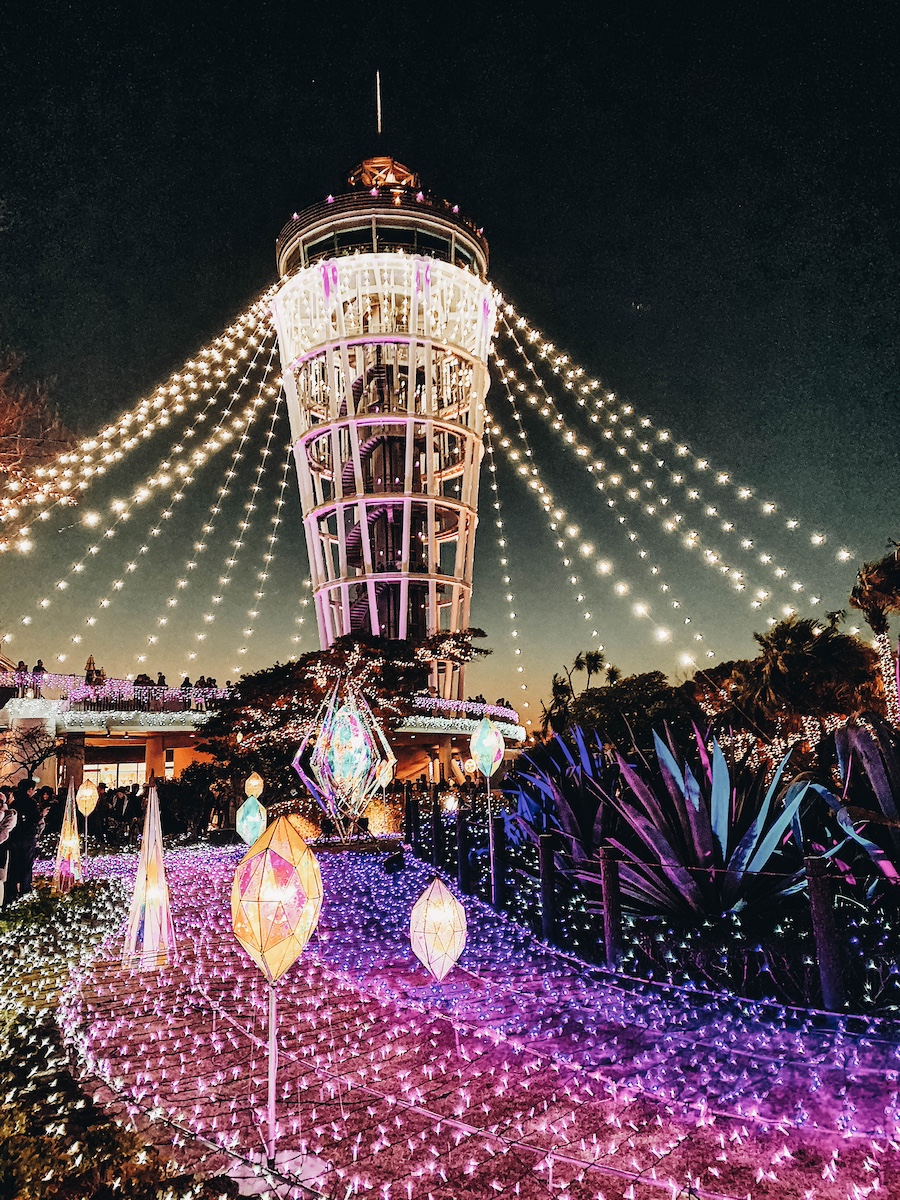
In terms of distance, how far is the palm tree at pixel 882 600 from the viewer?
74.6ft

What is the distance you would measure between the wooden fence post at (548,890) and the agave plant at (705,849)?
430mm

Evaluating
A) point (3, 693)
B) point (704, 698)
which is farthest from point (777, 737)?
point (3, 693)

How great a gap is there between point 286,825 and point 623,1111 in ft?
7.56

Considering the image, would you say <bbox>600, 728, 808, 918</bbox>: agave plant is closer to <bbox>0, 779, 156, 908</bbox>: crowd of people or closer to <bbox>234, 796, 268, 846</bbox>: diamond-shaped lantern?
<bbox>0, 779, 156, 908</bbox>: crowd of people

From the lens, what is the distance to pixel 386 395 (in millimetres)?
38500

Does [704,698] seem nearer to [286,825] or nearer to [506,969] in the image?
[506,969]

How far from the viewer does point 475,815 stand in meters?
15.6

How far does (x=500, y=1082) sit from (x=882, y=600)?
2383 centimetres

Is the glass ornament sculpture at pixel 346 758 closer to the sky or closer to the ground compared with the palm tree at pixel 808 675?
closer to the ground

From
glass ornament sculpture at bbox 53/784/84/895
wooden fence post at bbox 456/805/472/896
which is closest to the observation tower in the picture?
glass ornament sculpture at bbox 53/784/84/895

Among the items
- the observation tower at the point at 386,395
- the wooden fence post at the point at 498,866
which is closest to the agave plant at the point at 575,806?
the wooden fence post at the point at 498,866

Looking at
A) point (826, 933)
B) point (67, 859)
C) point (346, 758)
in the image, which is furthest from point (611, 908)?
point (67, 859)

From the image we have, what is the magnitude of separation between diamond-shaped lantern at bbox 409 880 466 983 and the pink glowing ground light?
1.45ft

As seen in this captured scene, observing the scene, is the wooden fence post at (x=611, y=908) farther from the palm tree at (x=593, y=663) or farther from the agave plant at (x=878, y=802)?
the palm tree at (x=593, y=663)
